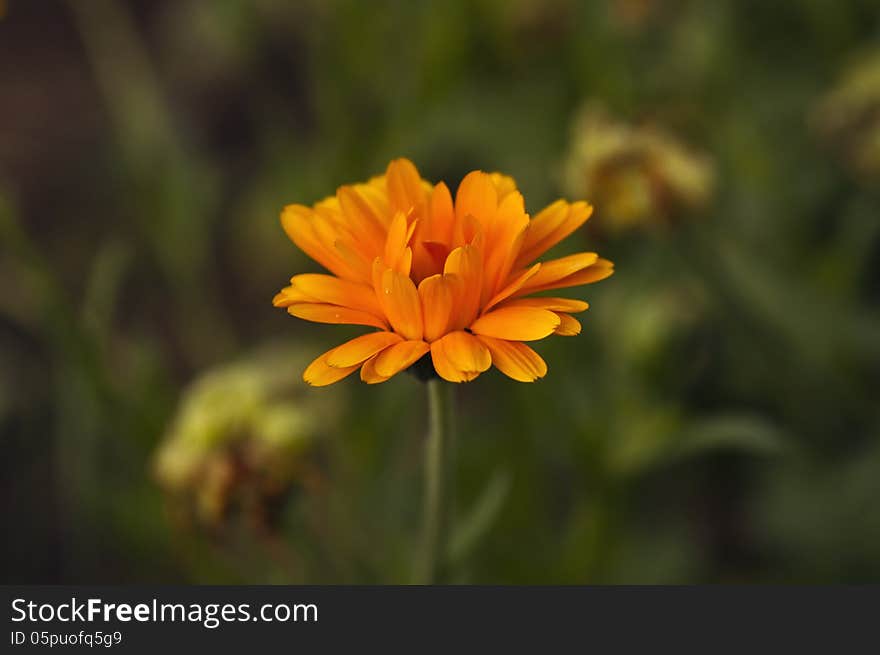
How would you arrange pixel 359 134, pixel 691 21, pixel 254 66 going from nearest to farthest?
pixel 359 134 < pixel 691 21 < pixel 254 66

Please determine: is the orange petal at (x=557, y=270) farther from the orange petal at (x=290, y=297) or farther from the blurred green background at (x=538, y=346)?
the blurred green background at (x=538, y=346)

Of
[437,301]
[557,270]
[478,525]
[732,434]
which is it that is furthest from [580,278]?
[732,434]

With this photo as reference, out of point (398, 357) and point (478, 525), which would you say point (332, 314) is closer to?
point (398, 357)

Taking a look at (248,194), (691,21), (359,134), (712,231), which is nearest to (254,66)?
(248,194)

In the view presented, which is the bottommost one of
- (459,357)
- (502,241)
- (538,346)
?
(459,357)

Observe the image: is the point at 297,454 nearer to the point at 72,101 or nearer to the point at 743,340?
the point at 743,340

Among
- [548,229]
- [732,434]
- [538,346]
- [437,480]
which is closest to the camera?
[548,229]
